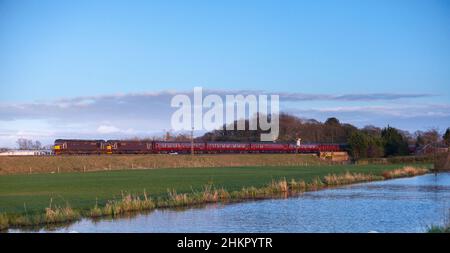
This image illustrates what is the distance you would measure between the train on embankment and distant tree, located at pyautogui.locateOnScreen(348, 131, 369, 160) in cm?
337

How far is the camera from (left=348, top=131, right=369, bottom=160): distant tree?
12000 cm

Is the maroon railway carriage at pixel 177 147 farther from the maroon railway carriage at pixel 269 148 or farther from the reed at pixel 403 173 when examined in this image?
the reed at pixel 403 173

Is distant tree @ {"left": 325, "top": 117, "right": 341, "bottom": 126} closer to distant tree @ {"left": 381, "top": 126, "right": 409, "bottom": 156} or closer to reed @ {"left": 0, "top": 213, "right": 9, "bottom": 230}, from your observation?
distant tree @ {"left": 381, "top": 126, "right": 409, "bottom": 156}

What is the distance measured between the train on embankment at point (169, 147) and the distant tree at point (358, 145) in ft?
11.1

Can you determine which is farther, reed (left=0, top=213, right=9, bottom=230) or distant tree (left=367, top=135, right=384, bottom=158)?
distant tree (left=367, top=135, right=384, bottom=158)

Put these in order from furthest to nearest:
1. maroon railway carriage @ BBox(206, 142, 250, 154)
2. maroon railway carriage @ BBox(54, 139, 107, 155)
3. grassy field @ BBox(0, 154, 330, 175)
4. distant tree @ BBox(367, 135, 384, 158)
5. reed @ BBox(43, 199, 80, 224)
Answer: distant tree @ BBox(367, 135, 384, 158) < maroon railway carriage @ BBox(206, 142, 250, 154) < maroon railway carriage @ BBox(54, 139, 107, 155) < grassy field @ BBox(0, 154, 330, 175) < reed @ BBox(43, 199, 80, 224)

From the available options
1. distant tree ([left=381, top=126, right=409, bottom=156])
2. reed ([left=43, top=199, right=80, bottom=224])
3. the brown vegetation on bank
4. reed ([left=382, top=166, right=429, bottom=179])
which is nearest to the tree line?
distant tree ([left=381, top=126, right=409, bottom=156])

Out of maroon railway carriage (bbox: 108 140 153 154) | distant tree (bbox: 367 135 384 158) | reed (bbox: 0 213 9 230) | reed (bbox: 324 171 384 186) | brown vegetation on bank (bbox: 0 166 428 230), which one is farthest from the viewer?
distant tree (bbox: 367 135 384 158)

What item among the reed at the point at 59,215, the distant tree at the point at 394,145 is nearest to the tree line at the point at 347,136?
the distant tree at the point at 394,145

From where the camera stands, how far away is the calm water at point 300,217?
82.7 feet

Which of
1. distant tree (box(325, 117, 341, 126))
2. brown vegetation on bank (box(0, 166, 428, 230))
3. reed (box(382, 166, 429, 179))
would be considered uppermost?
distant tree (box(325, 117, 341, 126))

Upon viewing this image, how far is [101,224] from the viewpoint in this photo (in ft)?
86.6
